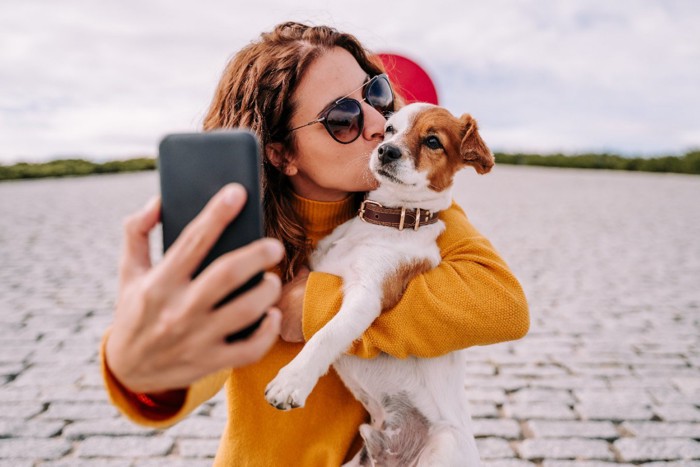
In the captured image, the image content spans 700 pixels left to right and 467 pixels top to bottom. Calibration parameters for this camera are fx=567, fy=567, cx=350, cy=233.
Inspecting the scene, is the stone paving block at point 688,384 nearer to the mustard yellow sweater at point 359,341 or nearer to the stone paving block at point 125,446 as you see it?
the mustard yellow sweater at point 359,341

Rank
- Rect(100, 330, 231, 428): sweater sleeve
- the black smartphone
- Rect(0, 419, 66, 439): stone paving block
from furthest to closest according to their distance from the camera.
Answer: Rect(0, 419, 66, 439): stone paving block → Rect(100, 330, 231, 428): sweater sleeve → the black smartphone

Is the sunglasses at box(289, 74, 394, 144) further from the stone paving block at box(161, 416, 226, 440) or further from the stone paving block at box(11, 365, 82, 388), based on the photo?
the stone paving block at box(11, 365, 82, 388)

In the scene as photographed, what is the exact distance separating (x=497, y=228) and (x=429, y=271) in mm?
10584

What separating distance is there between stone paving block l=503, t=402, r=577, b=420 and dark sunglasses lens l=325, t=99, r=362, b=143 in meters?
2.59

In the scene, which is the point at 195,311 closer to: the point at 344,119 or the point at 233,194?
the point at 233,194

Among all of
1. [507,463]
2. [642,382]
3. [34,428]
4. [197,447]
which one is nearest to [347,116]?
[507,463]

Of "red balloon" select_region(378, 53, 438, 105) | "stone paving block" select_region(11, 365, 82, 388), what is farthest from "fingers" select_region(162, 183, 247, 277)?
"stone paving block" select_region(11, 365, 82, 388)

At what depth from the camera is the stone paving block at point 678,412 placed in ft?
12.7

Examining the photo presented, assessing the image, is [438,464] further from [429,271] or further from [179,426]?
[179,426]

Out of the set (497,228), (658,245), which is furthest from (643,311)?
(497,228)

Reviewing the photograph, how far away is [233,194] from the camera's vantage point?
0.95 m

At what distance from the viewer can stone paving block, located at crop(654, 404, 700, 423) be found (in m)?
3.88

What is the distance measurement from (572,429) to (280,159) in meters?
2.72

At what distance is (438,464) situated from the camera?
A: 2.03 metres
